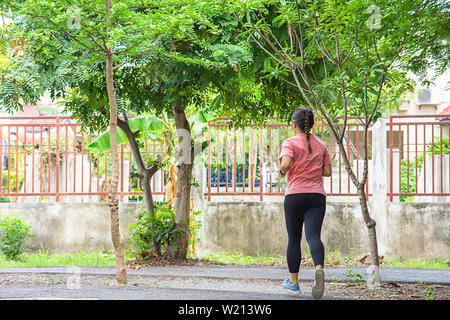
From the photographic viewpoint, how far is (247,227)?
1043cm

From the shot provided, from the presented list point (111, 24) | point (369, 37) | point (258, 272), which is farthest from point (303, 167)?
point (258, 272)

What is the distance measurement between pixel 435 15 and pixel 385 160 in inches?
210

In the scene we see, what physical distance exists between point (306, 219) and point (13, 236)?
245 inches

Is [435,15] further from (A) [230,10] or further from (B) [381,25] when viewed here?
(A) [230,10]

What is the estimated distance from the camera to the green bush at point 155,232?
8.77 meters

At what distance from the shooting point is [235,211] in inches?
411

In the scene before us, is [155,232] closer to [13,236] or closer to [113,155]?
[13,236]

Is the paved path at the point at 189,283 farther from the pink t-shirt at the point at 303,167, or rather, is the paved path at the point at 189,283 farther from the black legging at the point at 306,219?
the pink t-shirt at the point at 303,167

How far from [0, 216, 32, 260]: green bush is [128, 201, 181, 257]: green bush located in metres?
2.08

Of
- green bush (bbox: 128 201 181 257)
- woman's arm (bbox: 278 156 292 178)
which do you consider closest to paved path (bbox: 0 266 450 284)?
green bush (bbox: 128 201 181 257)

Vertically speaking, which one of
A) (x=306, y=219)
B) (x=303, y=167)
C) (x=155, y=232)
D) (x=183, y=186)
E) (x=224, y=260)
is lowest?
(x=224, y=260)

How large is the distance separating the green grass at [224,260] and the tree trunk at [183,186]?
99 cm

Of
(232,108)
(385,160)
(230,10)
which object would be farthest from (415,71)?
(385,160)

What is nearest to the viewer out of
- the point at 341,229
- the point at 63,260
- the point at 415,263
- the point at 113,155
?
the point at 113,155
